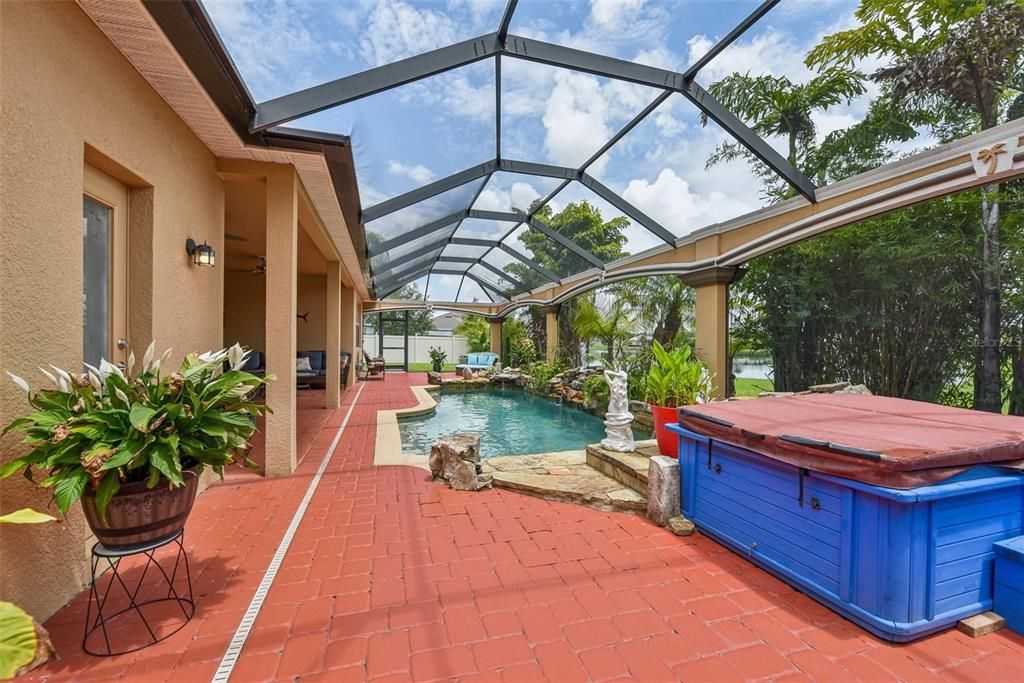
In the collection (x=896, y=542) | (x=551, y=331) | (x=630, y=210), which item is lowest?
(x=896, y=542)

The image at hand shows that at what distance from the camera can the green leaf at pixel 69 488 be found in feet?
5.23

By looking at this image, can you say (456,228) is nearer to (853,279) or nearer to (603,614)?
(853,279)

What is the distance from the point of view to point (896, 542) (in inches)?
73.7

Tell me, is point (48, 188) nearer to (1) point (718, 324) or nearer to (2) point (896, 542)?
(2) point (896, 542)

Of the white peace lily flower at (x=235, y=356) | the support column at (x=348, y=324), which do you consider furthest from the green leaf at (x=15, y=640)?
the support column at (x=348, y=324)

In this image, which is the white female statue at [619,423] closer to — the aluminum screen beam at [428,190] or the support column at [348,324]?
the aluminum screen beam at [428,190]

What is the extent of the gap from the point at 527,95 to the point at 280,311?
4049mm

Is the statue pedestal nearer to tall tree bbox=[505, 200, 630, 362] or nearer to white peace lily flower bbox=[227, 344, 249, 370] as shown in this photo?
white peace lily flower bbox=[227, 344, 249, 370]

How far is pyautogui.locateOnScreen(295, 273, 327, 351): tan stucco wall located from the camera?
10469mm

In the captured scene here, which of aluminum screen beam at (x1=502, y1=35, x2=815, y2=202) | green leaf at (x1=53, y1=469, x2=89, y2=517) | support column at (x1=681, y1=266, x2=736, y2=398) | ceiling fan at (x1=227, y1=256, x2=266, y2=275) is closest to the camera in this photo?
green leaf at (x1=53, y1=469, x2=89, y2=517)

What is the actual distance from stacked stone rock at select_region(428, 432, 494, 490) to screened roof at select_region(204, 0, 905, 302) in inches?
121

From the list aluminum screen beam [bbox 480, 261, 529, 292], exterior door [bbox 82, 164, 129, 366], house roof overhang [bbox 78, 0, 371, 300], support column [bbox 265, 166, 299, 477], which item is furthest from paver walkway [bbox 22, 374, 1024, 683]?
aluminum screen beam [bbox 480, 261, 529, 292]

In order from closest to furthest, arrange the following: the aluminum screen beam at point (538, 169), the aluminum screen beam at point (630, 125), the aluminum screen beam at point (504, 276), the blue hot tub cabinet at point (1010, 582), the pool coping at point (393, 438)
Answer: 1. the blue hot tub cabinet at point (1010, 582)
2. the pool coping at point (393, 438)
3. the aluminum screen beam at point (630, 125)
4. the aluminum screen beam at point (538, 169)
5. the aluminum screen beam at point (504, 276)

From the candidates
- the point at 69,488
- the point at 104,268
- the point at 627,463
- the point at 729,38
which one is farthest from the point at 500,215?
the point at 69,488
